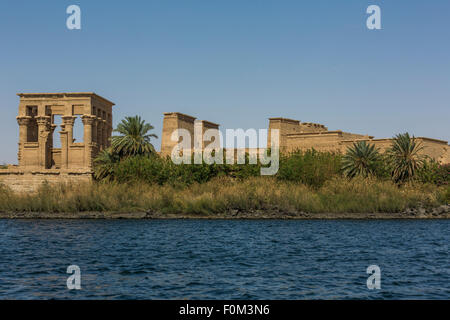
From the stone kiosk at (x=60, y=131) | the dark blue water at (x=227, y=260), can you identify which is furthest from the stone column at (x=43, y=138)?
the dark blue water at (x=227, y=260)

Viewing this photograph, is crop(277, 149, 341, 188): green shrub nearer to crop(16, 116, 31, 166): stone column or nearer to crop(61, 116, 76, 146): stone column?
crop(61, 116, 76, 146): stone column

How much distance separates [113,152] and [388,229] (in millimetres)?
28462

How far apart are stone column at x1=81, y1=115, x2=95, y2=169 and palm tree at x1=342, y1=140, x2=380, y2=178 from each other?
25704 mm

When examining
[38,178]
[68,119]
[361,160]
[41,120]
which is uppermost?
[68,119]

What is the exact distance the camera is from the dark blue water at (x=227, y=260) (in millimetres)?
17219

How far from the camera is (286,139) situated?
57.9 m

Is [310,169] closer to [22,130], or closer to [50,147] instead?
[50,147]

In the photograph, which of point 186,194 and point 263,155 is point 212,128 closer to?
point 263,155

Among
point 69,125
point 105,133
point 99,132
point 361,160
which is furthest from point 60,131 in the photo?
point 361,160

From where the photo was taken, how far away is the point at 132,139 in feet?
180

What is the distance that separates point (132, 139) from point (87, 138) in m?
6.66

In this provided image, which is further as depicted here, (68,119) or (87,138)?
(68,119)

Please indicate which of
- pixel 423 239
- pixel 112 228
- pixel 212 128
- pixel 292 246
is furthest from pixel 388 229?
pixel 212 128

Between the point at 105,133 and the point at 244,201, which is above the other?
the point at 105,133
